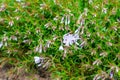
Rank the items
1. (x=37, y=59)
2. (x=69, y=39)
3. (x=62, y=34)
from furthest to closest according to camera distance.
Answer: (x=62, y=34) < (x=37, y=59) < (x=69, y=39)

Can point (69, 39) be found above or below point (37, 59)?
above

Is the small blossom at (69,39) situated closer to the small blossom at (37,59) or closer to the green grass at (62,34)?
the green grass at (62,34)

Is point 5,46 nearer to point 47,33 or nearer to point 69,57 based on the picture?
point 47,33

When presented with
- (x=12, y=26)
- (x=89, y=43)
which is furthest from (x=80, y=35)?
(x=12, y=26)

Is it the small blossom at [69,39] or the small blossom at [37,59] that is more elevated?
the small blossom at [69,39]

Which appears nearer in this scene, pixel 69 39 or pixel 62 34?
pixel 69 39

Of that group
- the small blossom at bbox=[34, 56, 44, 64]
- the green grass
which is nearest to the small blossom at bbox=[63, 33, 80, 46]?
the green grass

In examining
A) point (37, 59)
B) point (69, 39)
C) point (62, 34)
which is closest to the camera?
point (69, 39)

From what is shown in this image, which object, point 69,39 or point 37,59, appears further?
point 37,59

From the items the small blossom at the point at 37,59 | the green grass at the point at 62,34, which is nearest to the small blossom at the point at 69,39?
the green grass at the point at 62,34
